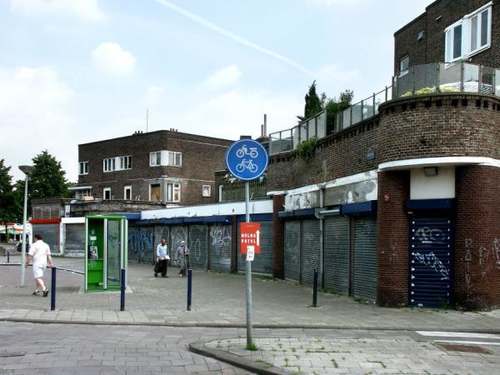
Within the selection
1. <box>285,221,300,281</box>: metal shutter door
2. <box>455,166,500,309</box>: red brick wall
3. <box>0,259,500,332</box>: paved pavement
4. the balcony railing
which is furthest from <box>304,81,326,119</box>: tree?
<box>455,166,500,309</box>: red brick wall

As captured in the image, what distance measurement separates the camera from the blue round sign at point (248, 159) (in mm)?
9602

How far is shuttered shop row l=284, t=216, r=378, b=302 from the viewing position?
Answer: 1630 cm

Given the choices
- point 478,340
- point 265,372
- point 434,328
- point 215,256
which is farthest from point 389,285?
point 215,256

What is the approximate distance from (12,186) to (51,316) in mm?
56998

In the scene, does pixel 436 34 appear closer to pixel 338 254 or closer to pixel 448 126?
pixel 338 254

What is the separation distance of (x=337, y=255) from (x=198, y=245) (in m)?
13.5

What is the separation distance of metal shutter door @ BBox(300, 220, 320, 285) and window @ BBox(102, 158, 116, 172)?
1527 inches

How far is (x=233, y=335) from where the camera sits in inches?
426

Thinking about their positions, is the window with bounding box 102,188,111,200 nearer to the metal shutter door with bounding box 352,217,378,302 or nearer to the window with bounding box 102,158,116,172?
the window with bounding box 102,158,116,172

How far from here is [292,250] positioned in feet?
72.9

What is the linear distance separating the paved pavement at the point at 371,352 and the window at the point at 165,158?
4237cm

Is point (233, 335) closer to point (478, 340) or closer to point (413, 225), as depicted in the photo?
point (478, 340)

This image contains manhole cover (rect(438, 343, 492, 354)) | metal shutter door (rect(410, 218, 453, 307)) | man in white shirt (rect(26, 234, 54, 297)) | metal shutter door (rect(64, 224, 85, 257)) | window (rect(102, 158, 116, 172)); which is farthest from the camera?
window (rect(102, 158, 116, 172))

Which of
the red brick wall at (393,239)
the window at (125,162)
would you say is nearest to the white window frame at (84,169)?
the window at (125,162)
